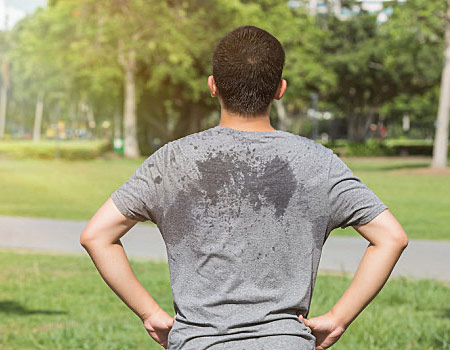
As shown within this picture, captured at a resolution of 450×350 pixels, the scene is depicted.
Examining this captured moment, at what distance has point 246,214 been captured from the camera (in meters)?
2.07

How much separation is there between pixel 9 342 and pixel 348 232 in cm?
823

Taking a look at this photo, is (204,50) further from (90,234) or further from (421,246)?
(90,234)

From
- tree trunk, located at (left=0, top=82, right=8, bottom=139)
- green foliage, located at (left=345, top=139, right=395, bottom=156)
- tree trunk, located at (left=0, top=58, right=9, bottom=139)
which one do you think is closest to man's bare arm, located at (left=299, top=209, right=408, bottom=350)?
green foliage, located at (left=345, top=139, right=395, bottom=156)

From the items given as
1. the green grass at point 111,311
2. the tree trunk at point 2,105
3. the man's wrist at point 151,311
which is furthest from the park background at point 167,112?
the tree trunk at point 2,105

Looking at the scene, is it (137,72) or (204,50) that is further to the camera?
(137,72)

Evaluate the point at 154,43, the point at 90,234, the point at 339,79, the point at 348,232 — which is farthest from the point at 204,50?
the point at 90,234

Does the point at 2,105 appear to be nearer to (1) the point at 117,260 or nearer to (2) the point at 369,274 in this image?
(1) the point at 117,260

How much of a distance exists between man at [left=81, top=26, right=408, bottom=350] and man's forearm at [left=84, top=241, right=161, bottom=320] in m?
0.03

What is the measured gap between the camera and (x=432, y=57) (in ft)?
170

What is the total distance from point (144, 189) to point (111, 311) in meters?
4.98

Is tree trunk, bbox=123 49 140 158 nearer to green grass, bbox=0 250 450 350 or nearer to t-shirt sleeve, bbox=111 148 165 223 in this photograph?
green grass, bbox=0 250 450 350

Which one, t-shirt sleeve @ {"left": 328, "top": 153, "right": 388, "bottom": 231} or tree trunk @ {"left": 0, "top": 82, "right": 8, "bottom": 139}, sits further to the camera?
tree trunk @ {"left": 0, "top": 82, "right": 8, "bottom": 139}

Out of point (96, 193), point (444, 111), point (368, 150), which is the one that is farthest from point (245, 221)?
point (368, 150)

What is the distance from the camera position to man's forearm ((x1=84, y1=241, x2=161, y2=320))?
7.41 feet
